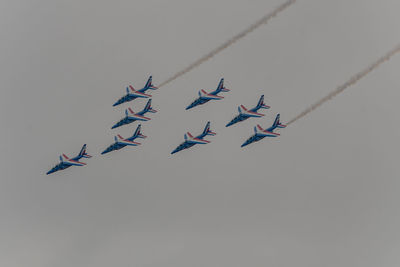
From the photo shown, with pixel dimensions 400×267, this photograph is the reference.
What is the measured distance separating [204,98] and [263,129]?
9887 mm

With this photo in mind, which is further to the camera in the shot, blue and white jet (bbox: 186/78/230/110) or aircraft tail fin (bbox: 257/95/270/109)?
aircraft tail fin (bbox: 257/95/270/109)

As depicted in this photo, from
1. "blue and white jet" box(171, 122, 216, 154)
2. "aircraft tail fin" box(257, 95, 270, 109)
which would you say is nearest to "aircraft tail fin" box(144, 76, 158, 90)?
"blue and white jet" box(171, 122, 216, 154)

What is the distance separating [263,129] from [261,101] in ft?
14.3

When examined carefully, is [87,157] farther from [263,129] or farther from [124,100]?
[263,129]

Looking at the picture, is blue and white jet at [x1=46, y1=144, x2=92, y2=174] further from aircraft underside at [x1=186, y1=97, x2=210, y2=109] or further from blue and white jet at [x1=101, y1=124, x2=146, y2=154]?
aircraft underside at [x1=186, y1=97, x2=210, y2=109]

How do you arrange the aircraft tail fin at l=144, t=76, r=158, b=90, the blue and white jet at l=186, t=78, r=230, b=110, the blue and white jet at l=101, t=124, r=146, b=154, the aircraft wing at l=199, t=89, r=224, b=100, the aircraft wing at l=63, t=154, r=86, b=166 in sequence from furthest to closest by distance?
the aircraft tail fin at l=144, t=76, r=158, b=90, the blue and white jet at l=101, t=124, r=146, b=154, the aircraft wing at l=63, t=154, r=86, b=166, the blue and white jet at l=186, t=78, r=230, b=110, the aircraft wing at l=199, t=89, r=224, b=100

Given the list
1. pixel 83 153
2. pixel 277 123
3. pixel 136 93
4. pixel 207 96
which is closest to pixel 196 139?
pixel 207 96

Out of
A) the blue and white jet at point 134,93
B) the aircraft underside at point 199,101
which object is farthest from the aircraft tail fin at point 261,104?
the blue and white jet at point 134,93

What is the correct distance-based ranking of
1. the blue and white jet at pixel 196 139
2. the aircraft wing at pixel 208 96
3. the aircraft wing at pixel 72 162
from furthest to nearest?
the blue and white jet at pixel 196 139 → the aircraft wing at pixel 72 162 → the aircraft wing at pixel 208 96

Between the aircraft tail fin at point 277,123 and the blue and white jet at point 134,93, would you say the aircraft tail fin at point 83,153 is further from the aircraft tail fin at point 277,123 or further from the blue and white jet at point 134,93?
the aircraft tail fin at point 277,123

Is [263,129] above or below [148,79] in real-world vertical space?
below

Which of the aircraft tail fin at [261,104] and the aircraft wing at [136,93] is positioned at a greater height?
the aircraft wing at [136,93]

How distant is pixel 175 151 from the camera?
197375 mm

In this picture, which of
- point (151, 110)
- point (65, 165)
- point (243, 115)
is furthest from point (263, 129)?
point (65, 165)
